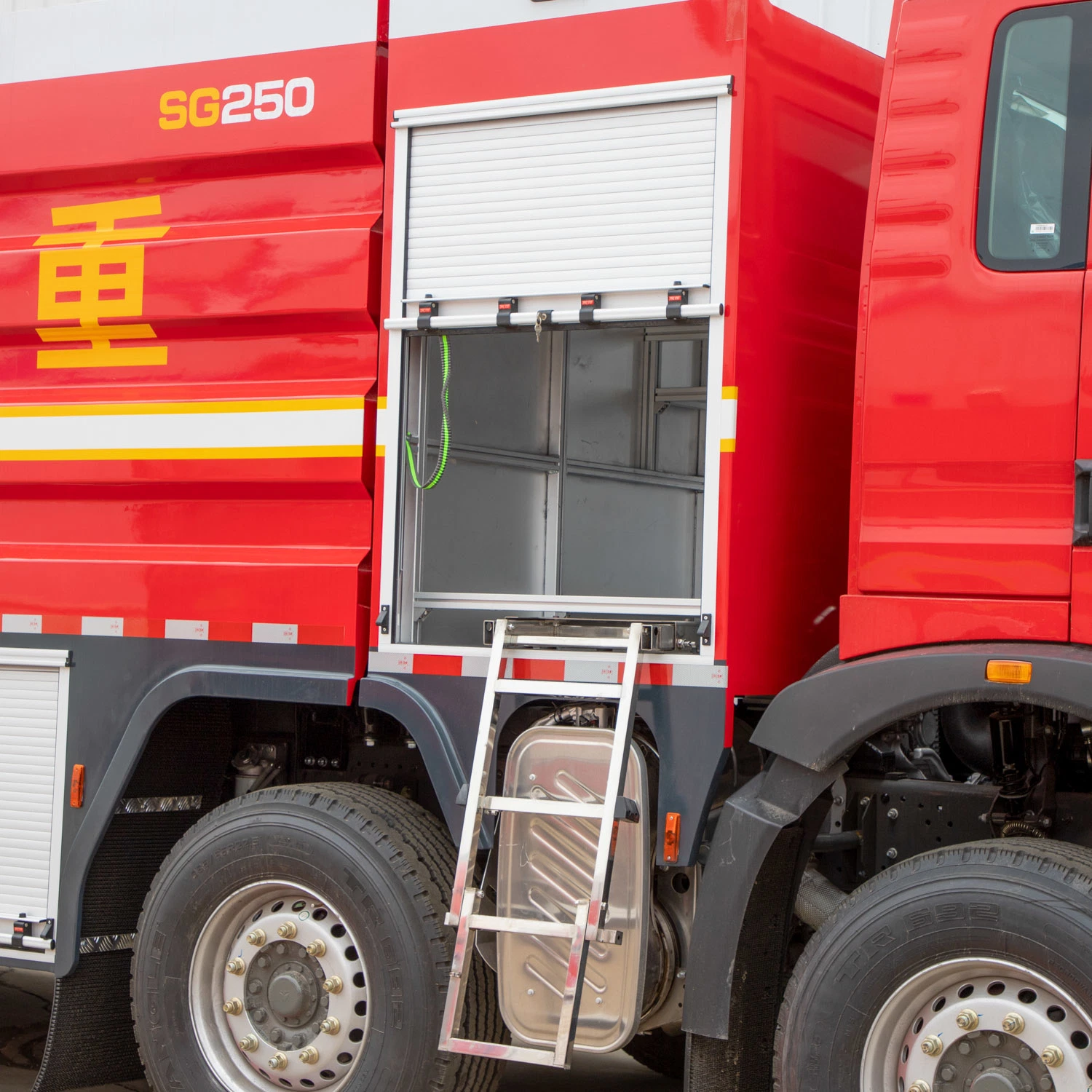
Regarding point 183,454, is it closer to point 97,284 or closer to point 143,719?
point 97,284

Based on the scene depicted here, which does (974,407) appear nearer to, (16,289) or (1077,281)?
(1077,281)

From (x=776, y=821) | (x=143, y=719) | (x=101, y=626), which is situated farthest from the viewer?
(x=101, y=626)

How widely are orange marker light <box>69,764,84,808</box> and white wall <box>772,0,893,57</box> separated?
3.01 m

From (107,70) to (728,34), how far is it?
2049 mm

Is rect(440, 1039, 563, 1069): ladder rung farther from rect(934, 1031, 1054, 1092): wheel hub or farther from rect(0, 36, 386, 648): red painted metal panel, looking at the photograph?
rect(0, 36, 386, 648): red painted metal panel

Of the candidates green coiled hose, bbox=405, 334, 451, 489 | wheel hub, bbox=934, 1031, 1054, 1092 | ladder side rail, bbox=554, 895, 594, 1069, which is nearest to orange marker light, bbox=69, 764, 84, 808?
green coiled hose, bbox=405, 334, 451, 489

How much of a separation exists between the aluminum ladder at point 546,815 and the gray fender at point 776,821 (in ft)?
0.83

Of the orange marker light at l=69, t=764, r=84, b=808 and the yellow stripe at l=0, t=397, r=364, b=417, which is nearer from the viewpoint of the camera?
the yellow stripe at l=0, t=397, r=364, b=417

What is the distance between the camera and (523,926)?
155 inches

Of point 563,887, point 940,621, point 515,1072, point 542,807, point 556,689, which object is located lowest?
point 515,1072

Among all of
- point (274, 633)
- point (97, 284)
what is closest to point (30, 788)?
point (274, 633)

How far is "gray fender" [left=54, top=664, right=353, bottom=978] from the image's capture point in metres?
4.49

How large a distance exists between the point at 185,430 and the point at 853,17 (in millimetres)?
2306

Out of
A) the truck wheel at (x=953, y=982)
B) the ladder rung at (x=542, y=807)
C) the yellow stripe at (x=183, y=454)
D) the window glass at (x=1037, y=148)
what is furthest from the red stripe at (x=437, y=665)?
the window glass at (x=1037, y=148)
